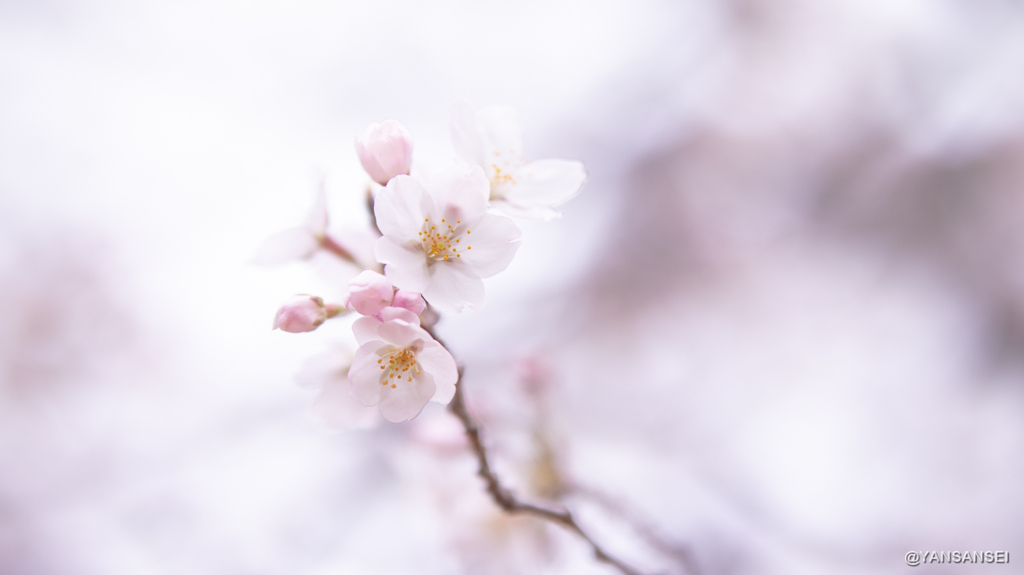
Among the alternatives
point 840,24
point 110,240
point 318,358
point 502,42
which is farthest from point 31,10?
point 840,24

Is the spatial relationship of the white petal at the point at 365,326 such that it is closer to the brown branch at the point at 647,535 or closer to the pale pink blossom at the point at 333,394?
the pale pink blossom at the point at 333,394

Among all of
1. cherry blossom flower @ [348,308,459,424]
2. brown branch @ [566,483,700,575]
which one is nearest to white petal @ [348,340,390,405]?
cherry blossom flower @ [348,308,459,424]

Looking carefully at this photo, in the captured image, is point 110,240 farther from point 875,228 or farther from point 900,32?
point 900,32

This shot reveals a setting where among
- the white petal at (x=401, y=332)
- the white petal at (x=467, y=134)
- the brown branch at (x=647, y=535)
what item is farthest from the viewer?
the brown branch at (x=647, y=535)

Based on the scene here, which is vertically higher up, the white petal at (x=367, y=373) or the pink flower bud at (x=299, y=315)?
the pink flower bud at (x=299, y=315)

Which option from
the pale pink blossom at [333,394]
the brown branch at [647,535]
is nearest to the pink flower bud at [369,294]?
the pale pink blossom at [333,394]

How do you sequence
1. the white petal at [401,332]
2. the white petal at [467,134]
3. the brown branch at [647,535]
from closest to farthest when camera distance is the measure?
the white petal at [401,332], the white petal at [467,134], the brown branch at [647,535]

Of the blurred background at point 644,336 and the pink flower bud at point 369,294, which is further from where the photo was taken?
the blurred background at point 644,336
